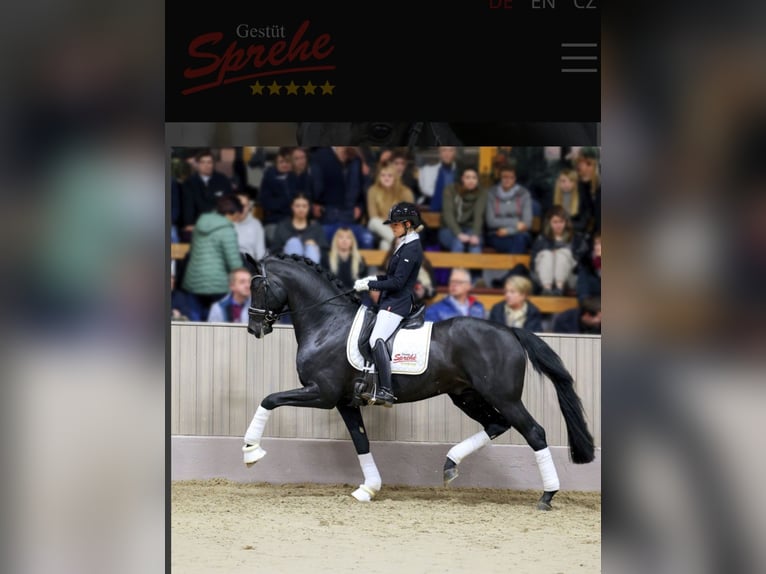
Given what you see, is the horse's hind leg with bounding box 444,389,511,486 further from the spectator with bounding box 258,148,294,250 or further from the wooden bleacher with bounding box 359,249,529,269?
the spectator with bounding box 258,148,294,250

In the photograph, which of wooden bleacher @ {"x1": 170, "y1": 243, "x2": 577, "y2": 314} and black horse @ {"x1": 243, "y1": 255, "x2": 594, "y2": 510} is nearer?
black horse @ {"x1": 243, "y1": 255, "x2": 594, "y2": 510}

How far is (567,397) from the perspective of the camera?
7.16 m

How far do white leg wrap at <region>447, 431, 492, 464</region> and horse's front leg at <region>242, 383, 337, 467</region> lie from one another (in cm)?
85

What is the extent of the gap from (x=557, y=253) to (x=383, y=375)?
7.01ft

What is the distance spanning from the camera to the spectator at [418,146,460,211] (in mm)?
8766

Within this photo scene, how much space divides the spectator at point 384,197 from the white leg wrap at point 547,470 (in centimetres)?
230

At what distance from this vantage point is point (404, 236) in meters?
7.16

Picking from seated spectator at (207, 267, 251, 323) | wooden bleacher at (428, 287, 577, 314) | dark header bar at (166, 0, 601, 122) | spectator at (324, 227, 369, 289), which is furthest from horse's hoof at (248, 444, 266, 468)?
dark header bar at (166, 0, 601, 122)

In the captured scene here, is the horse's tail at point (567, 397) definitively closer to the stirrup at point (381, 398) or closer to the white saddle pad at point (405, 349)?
the white saddle pad at point (405, 349)
